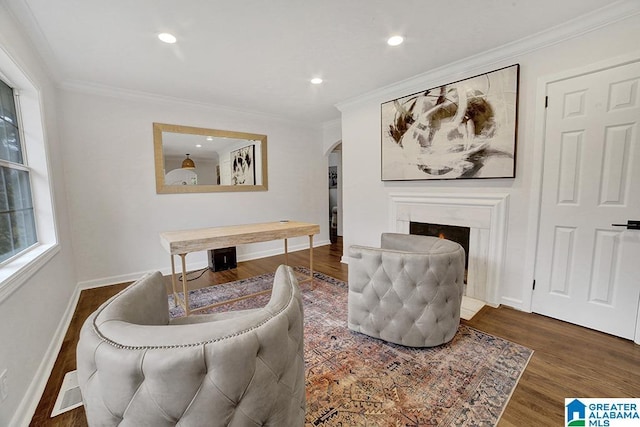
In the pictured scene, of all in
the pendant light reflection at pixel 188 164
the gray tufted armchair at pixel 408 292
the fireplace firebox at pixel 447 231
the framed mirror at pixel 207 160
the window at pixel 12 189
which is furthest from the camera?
the pendant light reflection at pixel 188 164

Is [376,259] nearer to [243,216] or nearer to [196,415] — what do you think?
[196,415]

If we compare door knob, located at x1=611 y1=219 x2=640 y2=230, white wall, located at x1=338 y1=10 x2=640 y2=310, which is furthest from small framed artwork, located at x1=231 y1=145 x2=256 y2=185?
door knob, located at x1=611 y1=219 x2=640 y2=230

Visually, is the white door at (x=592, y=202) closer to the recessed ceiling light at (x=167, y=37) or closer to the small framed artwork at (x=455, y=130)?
the small framed artwork at (x=455, y=130)

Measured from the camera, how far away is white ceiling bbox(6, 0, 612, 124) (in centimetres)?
192

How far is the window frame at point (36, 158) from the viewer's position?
208cm

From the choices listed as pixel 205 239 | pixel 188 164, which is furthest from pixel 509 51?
pixel 188 164

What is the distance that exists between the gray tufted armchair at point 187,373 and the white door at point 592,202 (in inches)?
106

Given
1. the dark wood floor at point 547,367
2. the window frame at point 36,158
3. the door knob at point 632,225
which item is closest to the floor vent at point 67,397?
the dark wood floor at point 547,367

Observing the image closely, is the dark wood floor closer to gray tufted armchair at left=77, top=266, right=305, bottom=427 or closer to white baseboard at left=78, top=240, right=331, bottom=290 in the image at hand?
white baseboard at left=78, top=240, right=331, bottom=290

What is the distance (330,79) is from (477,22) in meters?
1.53

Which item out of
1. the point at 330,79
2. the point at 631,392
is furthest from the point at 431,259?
the point at 330,79

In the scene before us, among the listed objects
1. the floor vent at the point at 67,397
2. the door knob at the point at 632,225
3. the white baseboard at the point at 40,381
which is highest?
the door knob at the point at 632,225

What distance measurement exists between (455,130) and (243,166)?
322 cm

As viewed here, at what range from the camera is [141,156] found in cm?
363
